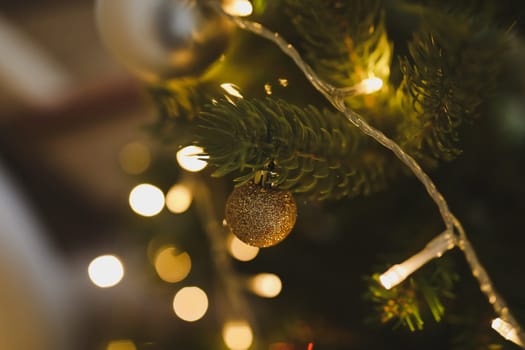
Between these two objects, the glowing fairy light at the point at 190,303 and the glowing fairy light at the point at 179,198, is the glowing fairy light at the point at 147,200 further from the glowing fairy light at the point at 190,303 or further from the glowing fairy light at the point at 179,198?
the glowing fairy light at the point at 190,303

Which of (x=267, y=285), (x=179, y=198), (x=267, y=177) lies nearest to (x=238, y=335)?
(x=267, y=285)

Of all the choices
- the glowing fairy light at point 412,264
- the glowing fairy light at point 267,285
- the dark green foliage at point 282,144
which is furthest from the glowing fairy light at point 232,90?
the glowing fairy light at point 267,285

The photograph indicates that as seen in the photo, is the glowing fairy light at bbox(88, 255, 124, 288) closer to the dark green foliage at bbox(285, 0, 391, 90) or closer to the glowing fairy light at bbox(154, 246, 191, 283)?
the glowing fairy light at bbox(154, 246, 191, 283)

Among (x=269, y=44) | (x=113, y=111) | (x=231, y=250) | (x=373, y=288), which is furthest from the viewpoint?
(x=113, y=111)

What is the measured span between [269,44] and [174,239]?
0.30 metres

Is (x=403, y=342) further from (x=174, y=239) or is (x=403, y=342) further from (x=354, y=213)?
(x=174, y=239)

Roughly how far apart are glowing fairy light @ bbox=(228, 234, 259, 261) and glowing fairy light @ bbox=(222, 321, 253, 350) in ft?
0.26

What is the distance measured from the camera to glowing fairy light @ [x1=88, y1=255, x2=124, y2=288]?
637 millimetres

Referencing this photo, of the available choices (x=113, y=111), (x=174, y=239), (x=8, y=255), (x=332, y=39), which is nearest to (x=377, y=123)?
(x=332, y=39)

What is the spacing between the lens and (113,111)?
1.08m

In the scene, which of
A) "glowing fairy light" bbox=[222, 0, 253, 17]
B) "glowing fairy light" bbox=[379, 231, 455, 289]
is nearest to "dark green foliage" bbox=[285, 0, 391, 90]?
"glowing fairy light" bbox=[222, 0, 253, 17]

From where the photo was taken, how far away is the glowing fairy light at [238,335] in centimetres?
56

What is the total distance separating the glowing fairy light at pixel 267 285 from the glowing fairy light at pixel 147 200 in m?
0.14

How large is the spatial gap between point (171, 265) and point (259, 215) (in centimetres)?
38
